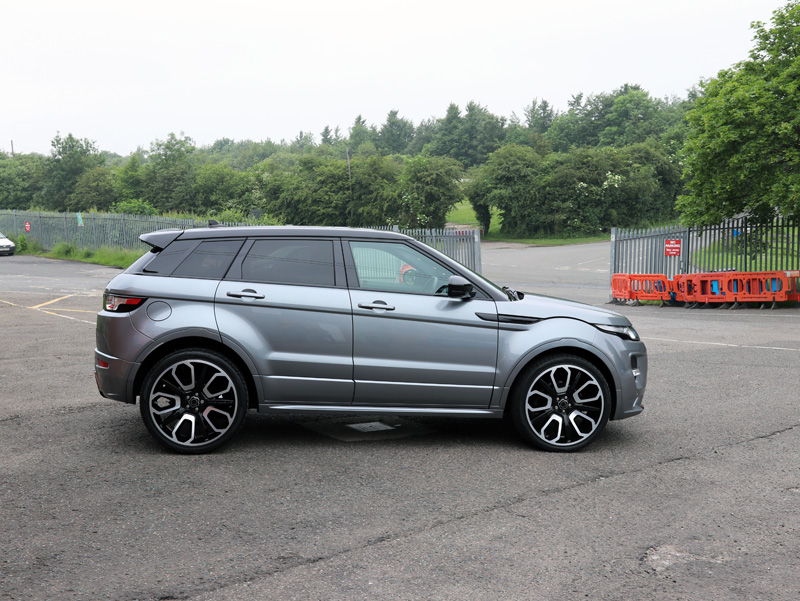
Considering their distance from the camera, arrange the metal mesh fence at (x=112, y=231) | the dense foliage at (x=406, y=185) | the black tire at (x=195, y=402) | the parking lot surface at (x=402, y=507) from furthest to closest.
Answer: the dense foliage at (x=406, y=185) < the metal mesh fence at (x=112, y=231) < the black tire at (x=195, y=402) < the parking lot surface at (x=402, y=507)

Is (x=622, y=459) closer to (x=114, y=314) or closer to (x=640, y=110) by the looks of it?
(x=114, y=314)

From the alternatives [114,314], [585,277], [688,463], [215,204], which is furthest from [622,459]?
[215,204]

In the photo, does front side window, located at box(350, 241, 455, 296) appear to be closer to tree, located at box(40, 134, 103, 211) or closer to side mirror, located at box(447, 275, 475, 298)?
side mirror, located at box(447, 275, 475, 298)

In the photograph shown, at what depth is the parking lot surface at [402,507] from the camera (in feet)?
12.4

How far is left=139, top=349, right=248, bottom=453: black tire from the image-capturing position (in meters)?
5.78

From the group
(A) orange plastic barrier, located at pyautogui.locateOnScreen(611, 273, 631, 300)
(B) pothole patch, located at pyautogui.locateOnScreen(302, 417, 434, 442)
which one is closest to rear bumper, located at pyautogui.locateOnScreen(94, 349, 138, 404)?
(B) pothole patch, located at pyautogui.locateOnScreen(302, 417, 434, 442)

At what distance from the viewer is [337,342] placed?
19.3 feet

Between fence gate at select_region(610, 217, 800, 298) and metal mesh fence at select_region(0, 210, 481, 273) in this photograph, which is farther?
metal mesh fence at select_region(0, 210, 481, 273)

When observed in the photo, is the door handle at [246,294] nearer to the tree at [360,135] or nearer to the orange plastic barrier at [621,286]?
the orange plastic barrier at [621,286]

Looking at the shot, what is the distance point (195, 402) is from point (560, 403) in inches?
109

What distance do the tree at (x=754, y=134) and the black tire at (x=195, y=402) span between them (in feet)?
51.8

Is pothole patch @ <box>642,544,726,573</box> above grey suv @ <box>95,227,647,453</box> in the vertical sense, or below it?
below

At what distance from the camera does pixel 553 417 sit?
238 inches

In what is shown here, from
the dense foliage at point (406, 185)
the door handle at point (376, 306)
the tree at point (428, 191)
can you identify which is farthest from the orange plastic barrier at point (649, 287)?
the tree at point (428, 191)
